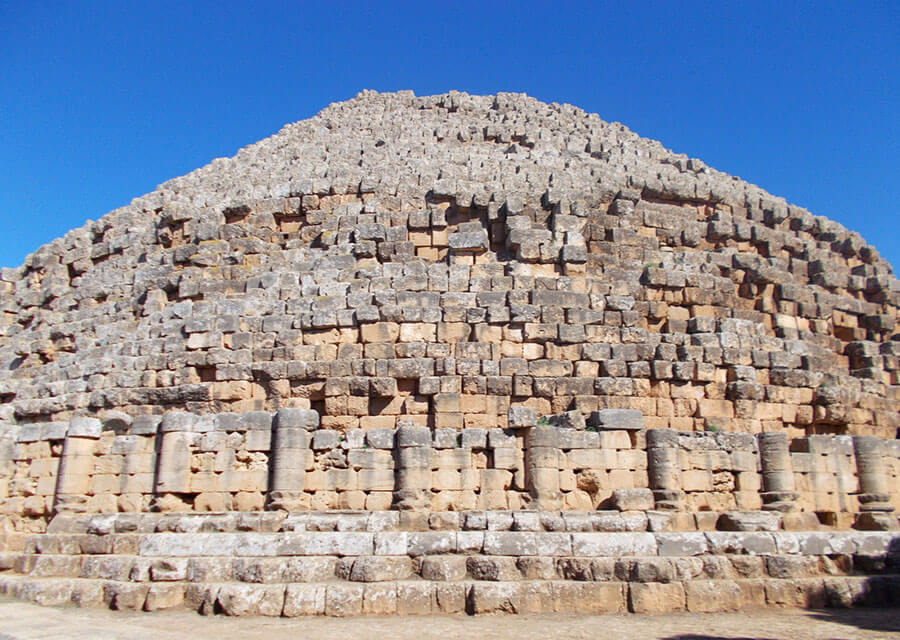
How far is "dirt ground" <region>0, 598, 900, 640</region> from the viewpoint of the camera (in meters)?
7.69

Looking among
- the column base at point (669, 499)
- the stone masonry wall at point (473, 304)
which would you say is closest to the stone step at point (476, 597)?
the column base at point (669, 499)

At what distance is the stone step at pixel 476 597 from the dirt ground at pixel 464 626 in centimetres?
16

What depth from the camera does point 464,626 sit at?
8.07 meters

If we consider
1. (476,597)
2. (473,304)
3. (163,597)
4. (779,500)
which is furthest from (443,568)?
(779,500)

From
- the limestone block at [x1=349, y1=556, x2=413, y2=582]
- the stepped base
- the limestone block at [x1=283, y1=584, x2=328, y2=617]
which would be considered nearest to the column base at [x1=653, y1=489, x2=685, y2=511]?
the stepped base

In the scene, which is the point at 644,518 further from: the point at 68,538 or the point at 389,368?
the point at 68,538

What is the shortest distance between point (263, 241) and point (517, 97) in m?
9.55

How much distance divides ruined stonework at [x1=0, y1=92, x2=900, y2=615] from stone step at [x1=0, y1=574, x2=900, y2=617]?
3cm

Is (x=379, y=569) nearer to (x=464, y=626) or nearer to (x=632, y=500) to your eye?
(x=464, y=626)

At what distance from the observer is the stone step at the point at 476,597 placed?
8.69m

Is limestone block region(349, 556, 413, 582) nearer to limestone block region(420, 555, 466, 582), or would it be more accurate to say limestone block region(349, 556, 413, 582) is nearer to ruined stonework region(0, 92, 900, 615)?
ruined stonework region(0, 92, 900, 615)

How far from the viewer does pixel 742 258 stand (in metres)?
14.0

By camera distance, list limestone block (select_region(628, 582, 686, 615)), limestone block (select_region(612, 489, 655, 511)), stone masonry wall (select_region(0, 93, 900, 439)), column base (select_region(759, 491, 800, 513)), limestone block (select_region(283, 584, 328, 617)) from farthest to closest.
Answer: stone masonry wall (select_region(0, 93, 900, 439)), column base (select_region(759, 491, 800, 513)), limestone block (select_region(612, 489, 655, 511)), limestone block (select_region(628, 582, 686, 615)), limestone block (select_region(283, 584, 328, 617))

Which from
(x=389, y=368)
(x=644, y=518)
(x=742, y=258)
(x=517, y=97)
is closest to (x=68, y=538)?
(x=389, y=368)
